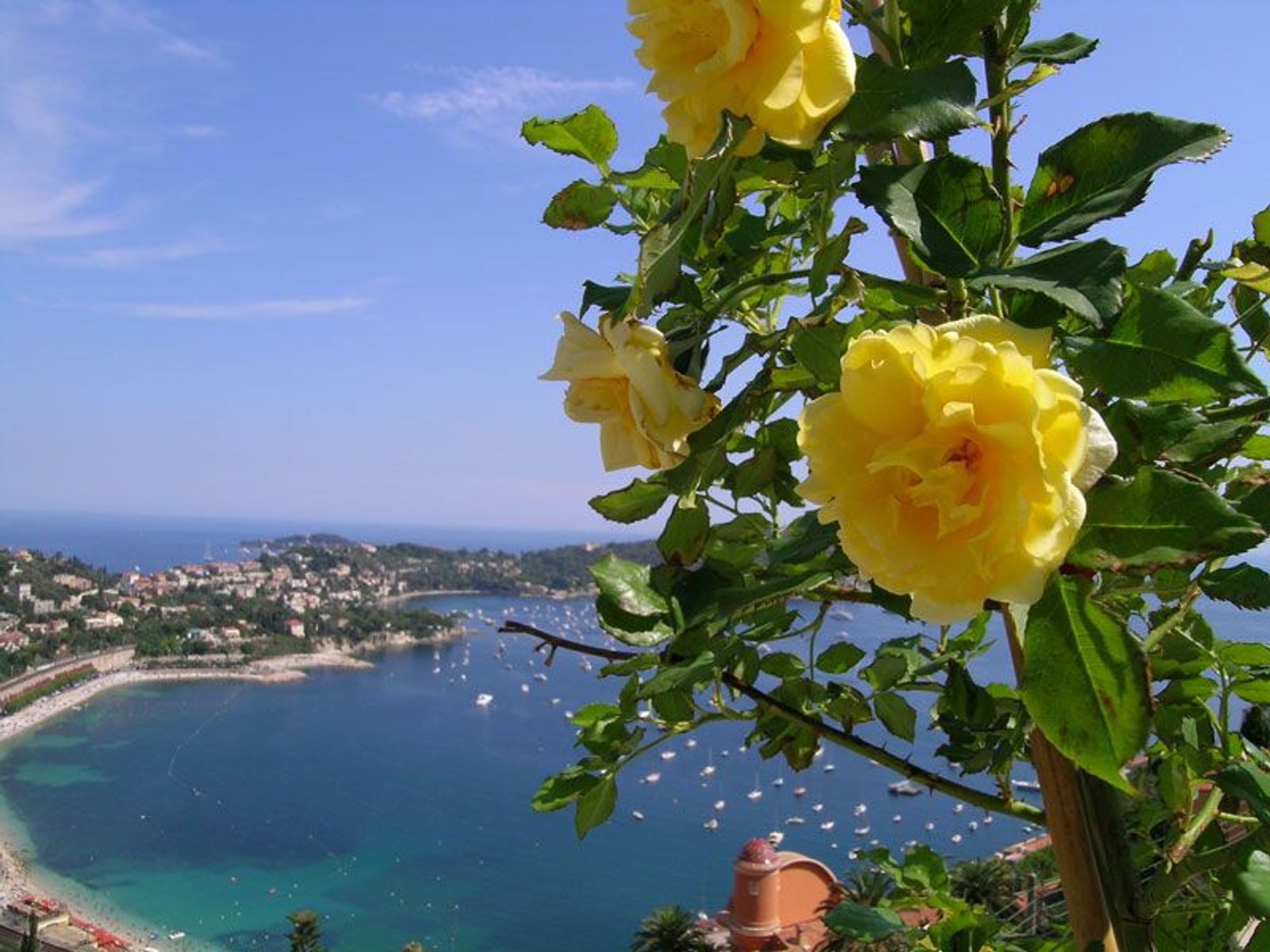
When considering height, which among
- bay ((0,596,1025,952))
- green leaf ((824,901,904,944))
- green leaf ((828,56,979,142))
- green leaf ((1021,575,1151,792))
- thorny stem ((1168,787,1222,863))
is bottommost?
bay ((0,596,1025,952))

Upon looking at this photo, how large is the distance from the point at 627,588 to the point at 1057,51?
31 centimetres

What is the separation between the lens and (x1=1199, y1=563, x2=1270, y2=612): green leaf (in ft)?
1.78

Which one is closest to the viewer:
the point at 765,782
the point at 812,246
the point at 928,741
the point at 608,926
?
the point at 812,246

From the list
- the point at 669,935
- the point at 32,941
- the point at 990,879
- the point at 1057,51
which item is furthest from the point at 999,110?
the point at 32,941

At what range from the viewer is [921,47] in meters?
0.39

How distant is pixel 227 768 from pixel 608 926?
41.3 ft

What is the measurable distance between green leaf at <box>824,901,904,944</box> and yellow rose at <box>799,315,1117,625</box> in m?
0.44

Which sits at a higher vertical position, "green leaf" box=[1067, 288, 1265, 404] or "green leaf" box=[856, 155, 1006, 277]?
"green leaf" box=[856, 155, 1006, 277]

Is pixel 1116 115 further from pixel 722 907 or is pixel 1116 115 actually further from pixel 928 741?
pixel 928 741

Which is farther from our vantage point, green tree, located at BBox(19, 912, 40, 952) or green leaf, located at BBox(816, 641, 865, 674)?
green tree, located at BBox(19, 912, 40, 952)

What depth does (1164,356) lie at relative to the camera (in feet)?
1.14

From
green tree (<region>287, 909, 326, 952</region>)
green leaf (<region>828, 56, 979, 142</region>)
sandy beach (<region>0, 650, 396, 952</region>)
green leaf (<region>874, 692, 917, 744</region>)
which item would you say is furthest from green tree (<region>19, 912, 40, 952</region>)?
green leaf (<region>828, 56, 979, 142</region>)

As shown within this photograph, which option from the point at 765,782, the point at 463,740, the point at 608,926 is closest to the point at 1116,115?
the point at 608,926

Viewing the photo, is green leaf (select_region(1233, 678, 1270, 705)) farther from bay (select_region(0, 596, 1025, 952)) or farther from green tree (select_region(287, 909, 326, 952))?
bay (select_region(0, 596, 1025, 952))
